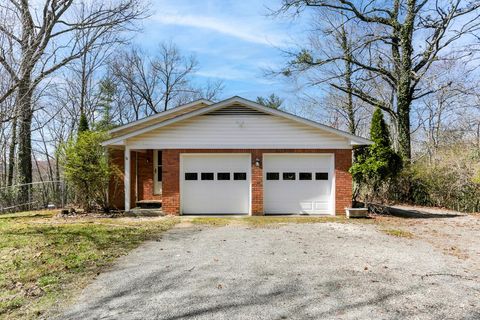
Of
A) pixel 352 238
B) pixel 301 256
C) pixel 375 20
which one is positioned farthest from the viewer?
pixel 375 20

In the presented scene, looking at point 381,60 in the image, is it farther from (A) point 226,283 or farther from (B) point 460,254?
(A) point 226,283

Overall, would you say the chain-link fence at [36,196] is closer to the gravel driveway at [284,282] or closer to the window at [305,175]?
the gravel driveway at [284,282]

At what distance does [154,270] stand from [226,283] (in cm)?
140

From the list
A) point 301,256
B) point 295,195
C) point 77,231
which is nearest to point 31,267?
point 77,231

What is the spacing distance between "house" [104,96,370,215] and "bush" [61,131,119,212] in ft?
2.22

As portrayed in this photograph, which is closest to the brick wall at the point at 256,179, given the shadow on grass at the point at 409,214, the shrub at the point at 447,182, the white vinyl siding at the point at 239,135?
the white vinyl siding at the point at 239,135

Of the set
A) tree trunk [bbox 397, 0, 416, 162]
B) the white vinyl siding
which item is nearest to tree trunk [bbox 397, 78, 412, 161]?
tree trunk [bbox 397, 0, 416, 162]

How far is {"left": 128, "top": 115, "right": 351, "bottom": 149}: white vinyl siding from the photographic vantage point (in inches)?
506

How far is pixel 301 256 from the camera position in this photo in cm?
691

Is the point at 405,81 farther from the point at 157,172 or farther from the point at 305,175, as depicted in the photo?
the point at 157,172

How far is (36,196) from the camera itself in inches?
633

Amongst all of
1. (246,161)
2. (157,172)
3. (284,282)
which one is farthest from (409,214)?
(157,172)

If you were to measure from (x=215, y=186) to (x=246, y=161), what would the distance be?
146 centimetres

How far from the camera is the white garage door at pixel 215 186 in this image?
1303 centimetres
